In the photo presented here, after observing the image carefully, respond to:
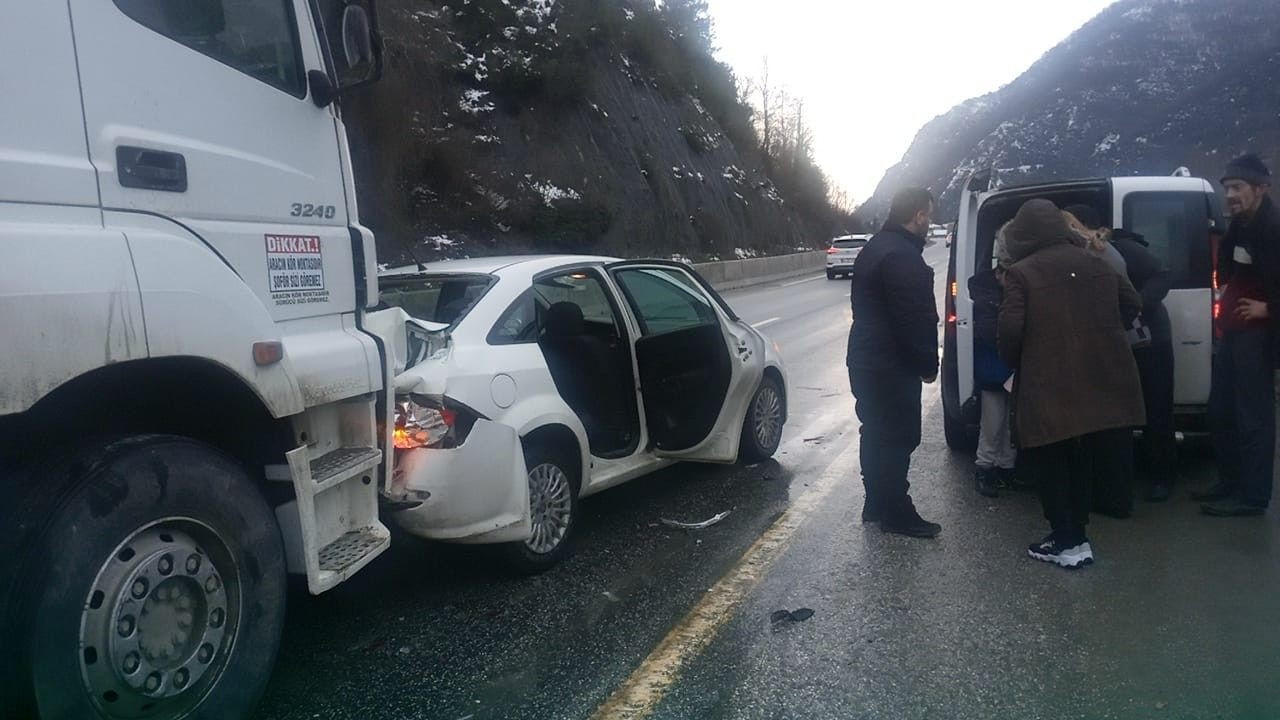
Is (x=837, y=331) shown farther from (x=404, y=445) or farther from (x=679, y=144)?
(x=679, y=144)

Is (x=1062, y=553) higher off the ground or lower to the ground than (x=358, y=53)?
lower

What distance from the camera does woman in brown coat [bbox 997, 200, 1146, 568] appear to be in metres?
4.69

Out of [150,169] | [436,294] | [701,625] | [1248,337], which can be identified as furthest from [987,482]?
[150,169]

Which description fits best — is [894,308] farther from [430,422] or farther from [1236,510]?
[430,422]

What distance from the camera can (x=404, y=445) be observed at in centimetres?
416

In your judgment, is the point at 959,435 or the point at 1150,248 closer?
the point at 1150,248

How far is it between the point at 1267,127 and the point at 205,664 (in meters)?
46.2

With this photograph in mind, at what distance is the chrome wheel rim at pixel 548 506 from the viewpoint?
15.2ft

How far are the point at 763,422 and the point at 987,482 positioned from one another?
5.10ft

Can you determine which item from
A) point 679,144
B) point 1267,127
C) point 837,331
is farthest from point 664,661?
point 1267,127

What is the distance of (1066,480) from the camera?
4824 mm

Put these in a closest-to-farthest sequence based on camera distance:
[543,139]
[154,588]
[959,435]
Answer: [154,588], [959,435], [543,139]

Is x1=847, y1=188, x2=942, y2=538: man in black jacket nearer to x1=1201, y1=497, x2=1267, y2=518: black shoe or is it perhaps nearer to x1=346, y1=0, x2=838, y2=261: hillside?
x1=1201, y1=497, x2=1267, y2=518: black shoe

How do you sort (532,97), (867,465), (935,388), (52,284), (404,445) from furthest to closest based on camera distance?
1. (532,97)
2. (935,388)
3. (867,465)
4. (404,445)
5. (52,284)
